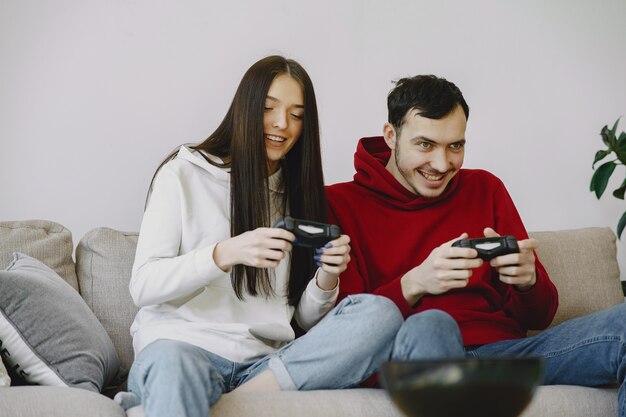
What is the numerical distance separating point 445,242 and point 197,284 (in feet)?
2.25

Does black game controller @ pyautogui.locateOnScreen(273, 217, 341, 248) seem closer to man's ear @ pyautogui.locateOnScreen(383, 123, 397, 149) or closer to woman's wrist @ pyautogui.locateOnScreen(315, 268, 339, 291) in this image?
woman's wrist @ pyautogui.locateOnScreen(315, 268, 339, 291)

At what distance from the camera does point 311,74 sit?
2.60 meters

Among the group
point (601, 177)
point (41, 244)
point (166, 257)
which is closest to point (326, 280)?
point (166, 257)

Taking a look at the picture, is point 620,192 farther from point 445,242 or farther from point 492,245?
point 492,245

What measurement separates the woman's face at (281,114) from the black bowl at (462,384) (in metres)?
1.08

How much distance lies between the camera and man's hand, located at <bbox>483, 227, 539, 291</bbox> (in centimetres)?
176

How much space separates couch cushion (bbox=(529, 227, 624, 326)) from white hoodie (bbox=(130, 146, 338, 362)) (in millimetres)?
772

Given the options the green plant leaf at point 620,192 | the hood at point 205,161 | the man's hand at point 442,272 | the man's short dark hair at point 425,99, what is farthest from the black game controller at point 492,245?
the green plant leaf at point 620,192

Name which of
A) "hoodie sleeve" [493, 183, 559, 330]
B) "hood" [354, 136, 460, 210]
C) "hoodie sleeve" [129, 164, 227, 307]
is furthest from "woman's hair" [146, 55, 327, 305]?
"hoodie sleeve" [493, 183, 559, 330]

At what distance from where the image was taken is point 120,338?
80.4 inches

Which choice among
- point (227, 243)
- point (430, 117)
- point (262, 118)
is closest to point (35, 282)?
point (227, 243)

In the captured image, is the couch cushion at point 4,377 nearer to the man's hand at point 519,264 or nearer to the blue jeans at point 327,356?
the blue jeans at point 327,356

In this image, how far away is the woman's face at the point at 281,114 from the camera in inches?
73.9

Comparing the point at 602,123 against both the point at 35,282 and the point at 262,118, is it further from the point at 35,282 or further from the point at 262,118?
the point at 35,282
